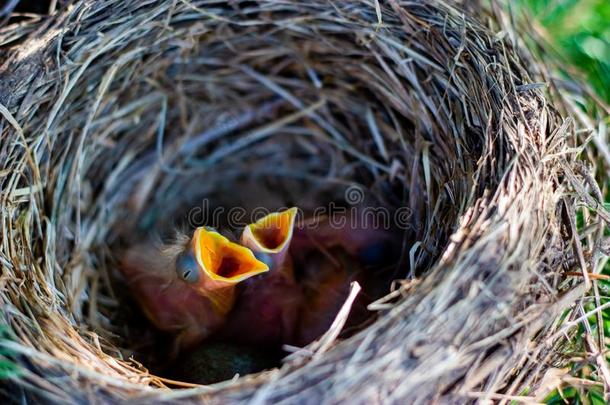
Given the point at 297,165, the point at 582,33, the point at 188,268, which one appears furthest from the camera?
the point at 297,165

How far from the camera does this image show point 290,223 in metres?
1.60

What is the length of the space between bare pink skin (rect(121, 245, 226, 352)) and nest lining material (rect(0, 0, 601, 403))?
10 cm

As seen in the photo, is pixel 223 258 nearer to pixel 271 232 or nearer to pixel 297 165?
pixel 271 232

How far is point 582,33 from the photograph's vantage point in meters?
1.76

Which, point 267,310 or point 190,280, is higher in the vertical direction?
point 190,280

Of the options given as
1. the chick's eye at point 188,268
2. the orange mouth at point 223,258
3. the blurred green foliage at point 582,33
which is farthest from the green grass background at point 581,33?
the chick's eye at point 188,268

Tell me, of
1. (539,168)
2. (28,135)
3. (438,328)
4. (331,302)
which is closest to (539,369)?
(438,328)

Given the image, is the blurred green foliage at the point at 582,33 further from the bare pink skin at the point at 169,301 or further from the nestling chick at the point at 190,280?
the bare pink skin at the point at 169,301

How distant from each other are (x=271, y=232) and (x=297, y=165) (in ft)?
1.64

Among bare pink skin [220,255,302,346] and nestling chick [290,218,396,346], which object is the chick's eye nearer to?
bare pink skin [220,255,302,346]

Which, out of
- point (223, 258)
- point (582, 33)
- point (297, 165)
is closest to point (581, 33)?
point (582, 33)

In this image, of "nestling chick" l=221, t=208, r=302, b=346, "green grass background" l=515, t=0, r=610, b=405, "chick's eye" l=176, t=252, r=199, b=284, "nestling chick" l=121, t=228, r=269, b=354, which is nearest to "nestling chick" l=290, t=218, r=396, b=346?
"nestling chick" l=221, t=208, r=302, b=346

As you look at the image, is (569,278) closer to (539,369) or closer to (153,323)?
(539,369)

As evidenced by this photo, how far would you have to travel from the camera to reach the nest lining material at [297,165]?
4.02 ft
